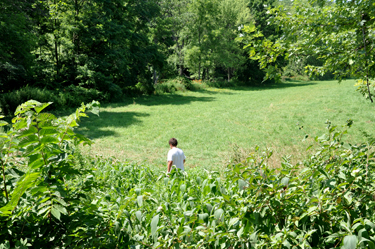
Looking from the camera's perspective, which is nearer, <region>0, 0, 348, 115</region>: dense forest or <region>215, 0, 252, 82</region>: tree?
<region>0, 0, 348, 115</region>: dense forest

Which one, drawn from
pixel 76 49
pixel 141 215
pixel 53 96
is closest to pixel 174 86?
pixel 76 49

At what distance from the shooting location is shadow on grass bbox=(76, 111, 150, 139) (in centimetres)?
1182

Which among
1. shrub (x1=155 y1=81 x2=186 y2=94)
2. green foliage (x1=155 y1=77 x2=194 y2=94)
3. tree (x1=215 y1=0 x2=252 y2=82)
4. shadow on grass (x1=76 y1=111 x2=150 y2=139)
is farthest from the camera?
tree (x1=215 y1=0 x2=252 y2=82)

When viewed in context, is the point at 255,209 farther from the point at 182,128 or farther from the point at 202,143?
the point at 182,128

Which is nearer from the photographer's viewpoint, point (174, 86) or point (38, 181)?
point (38, 181)

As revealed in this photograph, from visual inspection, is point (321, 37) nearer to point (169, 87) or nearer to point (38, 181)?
point (38, 181)

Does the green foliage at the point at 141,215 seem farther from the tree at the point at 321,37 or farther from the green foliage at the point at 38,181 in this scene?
the tree at the point at 321,37

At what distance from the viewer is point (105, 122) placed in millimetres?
14062

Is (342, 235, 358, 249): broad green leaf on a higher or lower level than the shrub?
lower

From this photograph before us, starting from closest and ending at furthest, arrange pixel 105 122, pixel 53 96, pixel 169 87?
pixel 105 122 < pixel 53 96 < pixel 169 87

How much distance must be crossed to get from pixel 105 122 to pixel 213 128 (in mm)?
6181

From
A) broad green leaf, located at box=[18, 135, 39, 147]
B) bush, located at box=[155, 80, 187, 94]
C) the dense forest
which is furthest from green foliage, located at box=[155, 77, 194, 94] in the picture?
broad green leaf, located at box=[18, 135, 39, 147]

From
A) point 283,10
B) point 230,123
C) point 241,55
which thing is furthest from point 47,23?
point 241,55

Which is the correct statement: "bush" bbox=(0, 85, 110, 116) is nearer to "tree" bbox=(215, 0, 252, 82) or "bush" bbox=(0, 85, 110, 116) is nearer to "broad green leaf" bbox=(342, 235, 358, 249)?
"broad green leaf" bbox=(342, 235, 358, 249)
